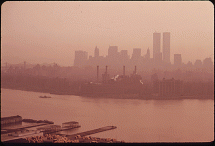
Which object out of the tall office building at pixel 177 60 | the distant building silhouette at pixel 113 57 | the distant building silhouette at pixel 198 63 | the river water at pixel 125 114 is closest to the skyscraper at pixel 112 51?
the distant building silhouette at pixel 113 57

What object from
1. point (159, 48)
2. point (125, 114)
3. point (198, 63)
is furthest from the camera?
point (198, 63)

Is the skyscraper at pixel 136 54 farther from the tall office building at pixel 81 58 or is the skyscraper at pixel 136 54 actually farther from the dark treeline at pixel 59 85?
the tall office building at pixel 81 58

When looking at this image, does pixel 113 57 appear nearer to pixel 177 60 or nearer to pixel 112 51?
pixel 112 51

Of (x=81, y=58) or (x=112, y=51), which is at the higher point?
(x=112, y=51)

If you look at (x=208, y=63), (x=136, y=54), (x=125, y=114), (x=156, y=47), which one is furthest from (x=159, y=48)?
(x=125, y=114)

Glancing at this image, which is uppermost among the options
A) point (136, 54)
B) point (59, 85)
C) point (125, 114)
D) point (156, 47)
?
point (156, 47)

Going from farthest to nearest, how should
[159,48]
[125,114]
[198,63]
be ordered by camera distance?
[198,63], [159,48], [125,114]
